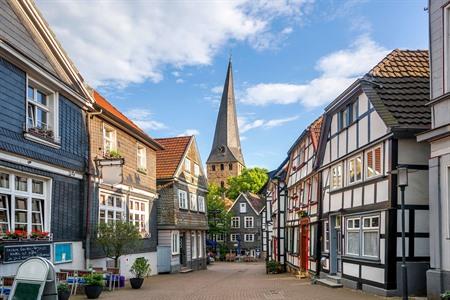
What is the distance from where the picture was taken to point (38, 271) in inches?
352

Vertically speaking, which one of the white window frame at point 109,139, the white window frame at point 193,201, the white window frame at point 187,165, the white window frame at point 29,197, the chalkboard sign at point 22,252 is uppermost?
the white window frame at point 109,139

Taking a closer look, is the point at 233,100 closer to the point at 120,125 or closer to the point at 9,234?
the point at 120,125

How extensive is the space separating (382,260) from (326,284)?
4267 mm

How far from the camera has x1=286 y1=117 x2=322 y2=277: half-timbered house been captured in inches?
922

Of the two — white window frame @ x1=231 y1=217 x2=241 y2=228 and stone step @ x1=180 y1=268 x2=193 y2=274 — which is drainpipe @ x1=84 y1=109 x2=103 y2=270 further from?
white window frame @ x1=231 y1=217 x2=241 y2=228

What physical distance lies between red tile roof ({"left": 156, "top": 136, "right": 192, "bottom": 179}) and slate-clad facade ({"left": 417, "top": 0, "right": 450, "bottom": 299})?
775 inches

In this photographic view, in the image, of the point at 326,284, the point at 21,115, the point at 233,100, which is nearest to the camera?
the point at 21,115

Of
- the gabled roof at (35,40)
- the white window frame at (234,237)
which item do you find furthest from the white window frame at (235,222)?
the gabled roof at (35,40)

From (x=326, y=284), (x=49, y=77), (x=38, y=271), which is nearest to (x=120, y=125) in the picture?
(x=49, y=77)

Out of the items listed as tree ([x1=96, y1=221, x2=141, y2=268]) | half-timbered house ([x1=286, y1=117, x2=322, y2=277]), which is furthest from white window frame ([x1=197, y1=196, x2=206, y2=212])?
tree ([x1=96, y1=221, x2=141, y2=268])

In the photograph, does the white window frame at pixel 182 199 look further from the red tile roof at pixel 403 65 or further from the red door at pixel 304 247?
the red tile roof at pixel 403 65

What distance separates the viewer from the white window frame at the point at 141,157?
2489 centimetres

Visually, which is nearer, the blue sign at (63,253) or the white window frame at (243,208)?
the blue sign at (63,253)

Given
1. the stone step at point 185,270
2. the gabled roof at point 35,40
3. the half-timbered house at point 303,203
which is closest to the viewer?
the gabled roof at point 35,40
